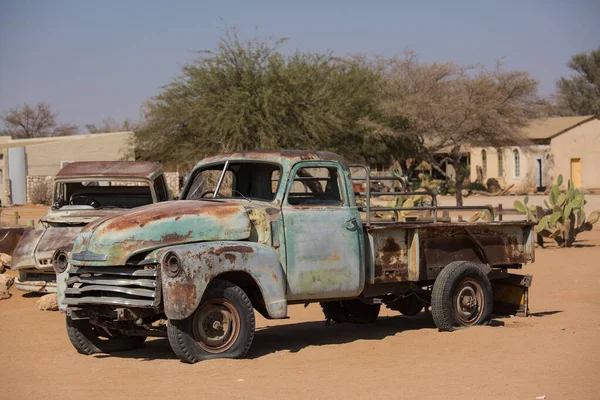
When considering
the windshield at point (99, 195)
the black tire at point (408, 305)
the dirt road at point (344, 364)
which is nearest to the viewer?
the dirt road at point (344, 364)

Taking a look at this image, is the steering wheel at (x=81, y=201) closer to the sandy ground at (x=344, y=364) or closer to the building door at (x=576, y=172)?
the sandy ground at (x=344, y=364)

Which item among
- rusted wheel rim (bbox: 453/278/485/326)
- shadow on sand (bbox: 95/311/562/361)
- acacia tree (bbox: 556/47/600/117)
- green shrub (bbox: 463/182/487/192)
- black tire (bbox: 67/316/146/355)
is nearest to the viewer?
black tire (bbox: 67/316/146/355)

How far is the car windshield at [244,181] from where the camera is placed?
9.16 meters

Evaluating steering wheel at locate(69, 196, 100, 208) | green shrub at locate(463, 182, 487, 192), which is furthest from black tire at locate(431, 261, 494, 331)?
green shrub at locate(463, 182, 487, 192)

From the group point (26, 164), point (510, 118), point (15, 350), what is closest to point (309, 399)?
point (15, 350)

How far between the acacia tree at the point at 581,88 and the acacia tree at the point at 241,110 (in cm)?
4285

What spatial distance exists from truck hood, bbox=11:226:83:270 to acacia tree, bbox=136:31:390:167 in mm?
20921

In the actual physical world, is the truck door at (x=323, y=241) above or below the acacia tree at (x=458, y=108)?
below

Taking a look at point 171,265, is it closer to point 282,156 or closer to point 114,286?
point 114,286

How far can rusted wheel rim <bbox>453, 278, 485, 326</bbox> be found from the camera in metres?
9.86

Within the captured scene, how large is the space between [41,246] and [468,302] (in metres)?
6.08

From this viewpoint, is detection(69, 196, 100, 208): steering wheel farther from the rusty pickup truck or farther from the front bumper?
the rusty pickup truck

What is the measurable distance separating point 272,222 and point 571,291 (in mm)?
6798

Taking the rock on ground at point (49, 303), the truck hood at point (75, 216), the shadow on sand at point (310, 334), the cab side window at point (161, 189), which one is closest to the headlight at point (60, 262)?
the shadow on sand at point (310, 334)
